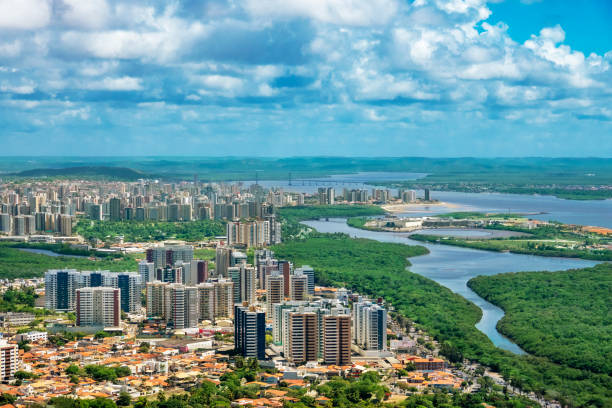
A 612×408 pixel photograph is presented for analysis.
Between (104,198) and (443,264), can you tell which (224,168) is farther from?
(443,264)

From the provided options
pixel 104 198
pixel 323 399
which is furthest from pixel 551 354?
pixel 104 198

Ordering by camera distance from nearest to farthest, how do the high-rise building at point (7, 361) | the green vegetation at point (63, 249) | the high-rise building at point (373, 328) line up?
1. the high-rise building at point (7, 361)
2. the high-rise building at point (373, 328)
3. the green vegetation at point (63, 249)

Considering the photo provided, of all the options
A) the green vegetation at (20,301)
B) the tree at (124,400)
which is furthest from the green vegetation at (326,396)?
the green vegetation at (20,301)

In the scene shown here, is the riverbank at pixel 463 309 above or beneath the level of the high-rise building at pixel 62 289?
beneath

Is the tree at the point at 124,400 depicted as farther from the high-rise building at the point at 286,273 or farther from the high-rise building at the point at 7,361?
the high-rise building at the point at 286,273

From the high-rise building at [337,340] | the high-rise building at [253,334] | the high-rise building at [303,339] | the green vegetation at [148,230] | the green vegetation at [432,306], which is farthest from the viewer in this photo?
the green vegetation at [148,230]

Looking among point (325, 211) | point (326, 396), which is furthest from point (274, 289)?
point (325, 211)

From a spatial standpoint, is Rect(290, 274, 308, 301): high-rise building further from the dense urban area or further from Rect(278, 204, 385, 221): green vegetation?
Rect(278, 204, 385, 221): green vegetation
